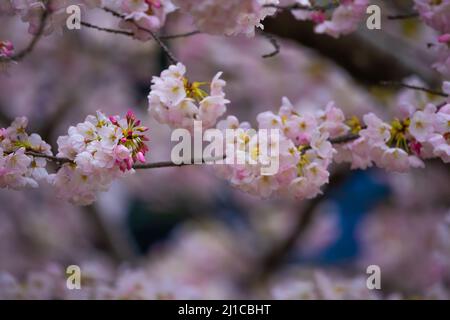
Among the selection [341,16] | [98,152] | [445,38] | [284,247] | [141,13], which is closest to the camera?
[98,152]

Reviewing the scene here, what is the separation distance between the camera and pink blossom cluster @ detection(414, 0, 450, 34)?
147cm

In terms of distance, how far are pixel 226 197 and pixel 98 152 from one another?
148 inches

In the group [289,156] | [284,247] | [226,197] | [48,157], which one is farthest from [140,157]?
[226,197]

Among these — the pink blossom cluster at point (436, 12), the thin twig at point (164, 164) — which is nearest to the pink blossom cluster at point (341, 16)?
the pink blossom cluster at point (436, 12)

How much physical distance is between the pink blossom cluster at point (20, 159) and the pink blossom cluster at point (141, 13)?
0.30 metres

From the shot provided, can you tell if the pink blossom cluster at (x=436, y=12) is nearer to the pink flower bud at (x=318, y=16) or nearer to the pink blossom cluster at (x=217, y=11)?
the pink flower bud at (x=318, y=16)

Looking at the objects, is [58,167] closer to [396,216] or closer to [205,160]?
[205,160]

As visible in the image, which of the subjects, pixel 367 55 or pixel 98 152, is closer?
pixel 98 152

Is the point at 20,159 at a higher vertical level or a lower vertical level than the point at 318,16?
lower

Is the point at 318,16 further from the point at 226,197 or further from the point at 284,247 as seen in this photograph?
the point at 226,197

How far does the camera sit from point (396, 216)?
412 centimetres

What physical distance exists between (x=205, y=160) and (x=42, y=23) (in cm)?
41

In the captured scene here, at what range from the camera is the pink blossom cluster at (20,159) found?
1.29 metres

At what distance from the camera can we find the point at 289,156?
52.3 inches
